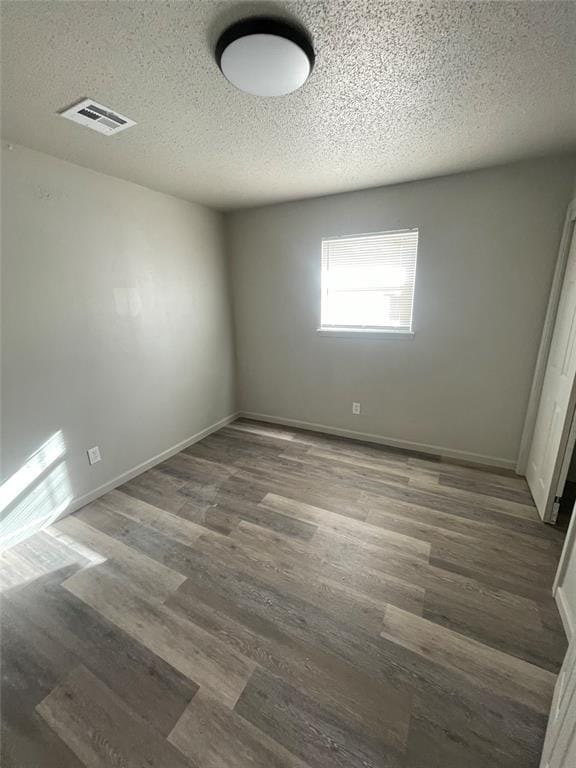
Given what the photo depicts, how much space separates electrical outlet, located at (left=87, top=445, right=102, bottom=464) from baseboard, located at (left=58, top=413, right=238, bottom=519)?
0.23 m

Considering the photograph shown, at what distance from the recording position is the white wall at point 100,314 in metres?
1.87

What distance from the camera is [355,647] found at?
135 centimetres

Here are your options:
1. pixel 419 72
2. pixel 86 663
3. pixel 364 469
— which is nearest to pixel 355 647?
pixel 86 663

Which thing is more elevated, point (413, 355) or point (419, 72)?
point (419, 72)

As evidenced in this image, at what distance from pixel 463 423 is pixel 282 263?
93.2 inches

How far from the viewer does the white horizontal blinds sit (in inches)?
106

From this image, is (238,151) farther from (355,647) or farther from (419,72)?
(355,647)

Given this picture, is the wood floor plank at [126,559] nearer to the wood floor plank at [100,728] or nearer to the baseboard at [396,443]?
the wood floor plank at [100,728]

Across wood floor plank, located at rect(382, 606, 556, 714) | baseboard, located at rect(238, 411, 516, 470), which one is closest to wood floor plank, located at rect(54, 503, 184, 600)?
wood floor plank, located at rect(382, 606, 556, 714)

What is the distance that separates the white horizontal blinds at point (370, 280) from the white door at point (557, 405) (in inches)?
41.0

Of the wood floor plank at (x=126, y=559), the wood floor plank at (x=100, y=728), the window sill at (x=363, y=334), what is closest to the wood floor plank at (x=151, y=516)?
the wood floor plank at (x=126, y=559)

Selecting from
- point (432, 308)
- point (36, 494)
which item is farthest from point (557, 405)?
point (36, 494)

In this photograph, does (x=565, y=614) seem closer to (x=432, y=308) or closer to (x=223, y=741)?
(x=223, y=741)

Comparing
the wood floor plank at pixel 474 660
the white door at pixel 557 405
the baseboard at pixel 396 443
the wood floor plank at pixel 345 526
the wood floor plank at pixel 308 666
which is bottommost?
the wood floor plank at pixel 308 666
